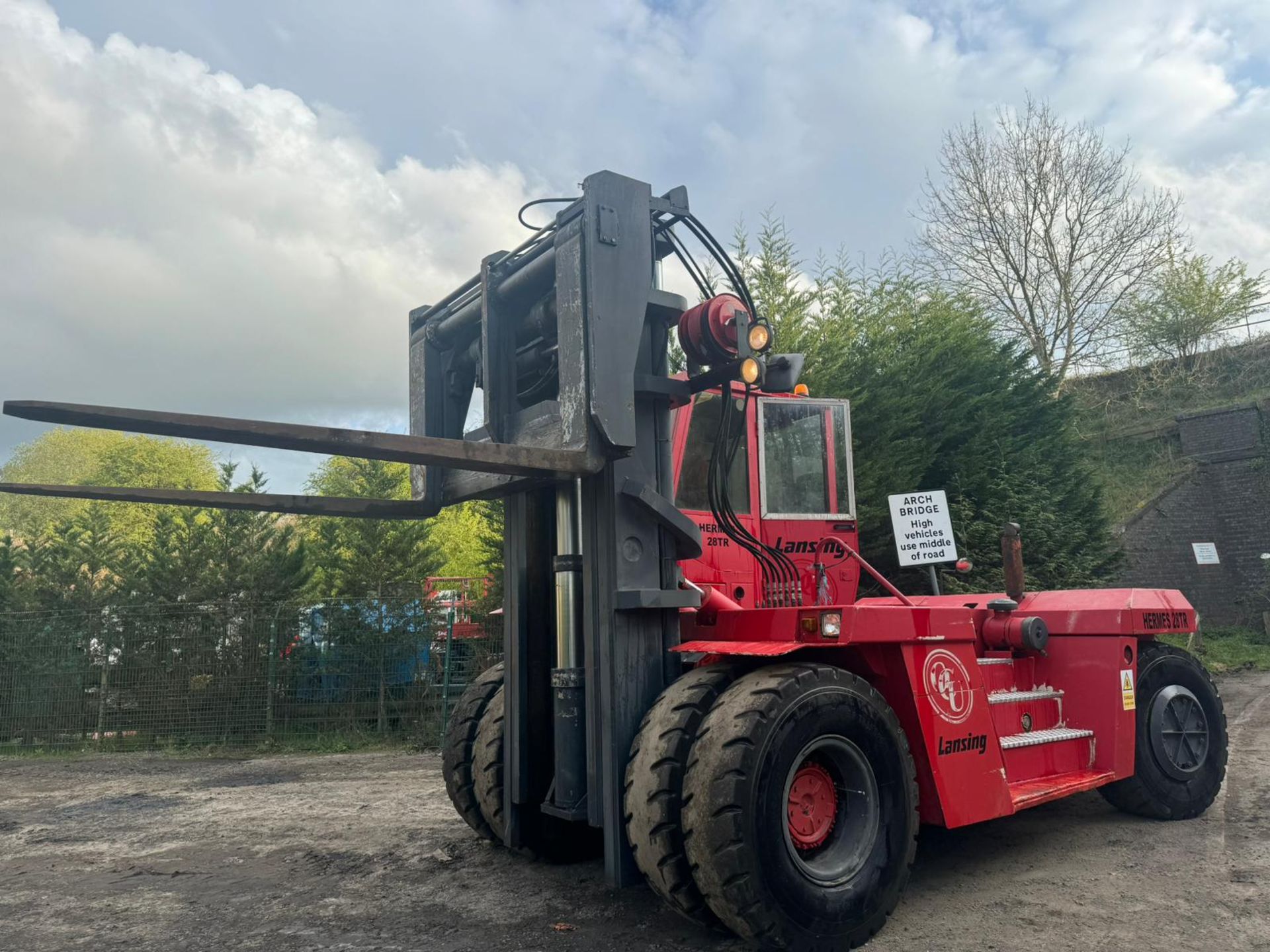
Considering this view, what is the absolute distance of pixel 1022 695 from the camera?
554 centimetres

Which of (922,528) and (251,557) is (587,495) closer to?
(922,528)

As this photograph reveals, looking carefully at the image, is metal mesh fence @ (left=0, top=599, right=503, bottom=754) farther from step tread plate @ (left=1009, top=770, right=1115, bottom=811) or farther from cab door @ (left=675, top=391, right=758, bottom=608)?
step tread plate @ (left=1009, top=770, right=1115, bottom=811)

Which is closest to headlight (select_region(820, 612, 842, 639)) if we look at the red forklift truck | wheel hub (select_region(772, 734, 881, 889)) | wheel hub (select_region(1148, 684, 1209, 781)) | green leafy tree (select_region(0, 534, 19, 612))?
the red forklift truck

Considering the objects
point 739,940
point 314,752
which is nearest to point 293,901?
point 739,940

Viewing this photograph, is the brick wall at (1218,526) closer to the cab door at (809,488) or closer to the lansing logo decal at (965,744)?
the cab door at (809,488)

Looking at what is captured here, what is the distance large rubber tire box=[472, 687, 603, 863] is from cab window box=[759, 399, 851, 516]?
205cm

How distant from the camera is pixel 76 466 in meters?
49.9

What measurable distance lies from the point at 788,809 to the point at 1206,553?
1874 centimetres

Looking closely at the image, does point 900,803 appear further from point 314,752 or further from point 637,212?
point 314,752

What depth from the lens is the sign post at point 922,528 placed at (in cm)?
923

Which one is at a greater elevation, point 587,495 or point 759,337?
point 759,337

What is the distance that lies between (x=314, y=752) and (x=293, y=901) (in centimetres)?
767

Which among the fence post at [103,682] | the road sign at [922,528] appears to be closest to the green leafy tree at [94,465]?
the fence post at [103,682]

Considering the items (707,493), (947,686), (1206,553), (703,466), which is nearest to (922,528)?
(703,466)
